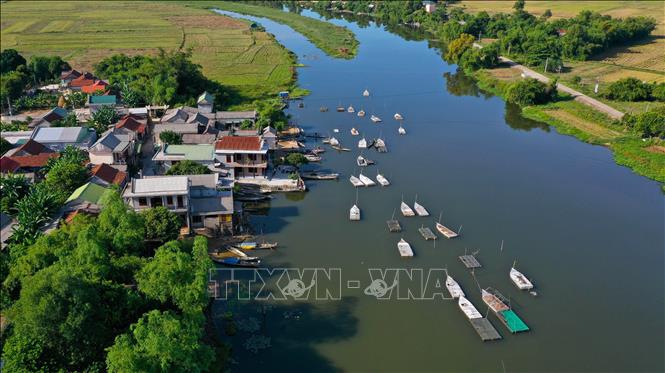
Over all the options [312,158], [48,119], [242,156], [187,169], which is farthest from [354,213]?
[48,119]

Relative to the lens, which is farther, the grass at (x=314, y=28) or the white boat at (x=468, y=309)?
the grass at (x=314, y=28)

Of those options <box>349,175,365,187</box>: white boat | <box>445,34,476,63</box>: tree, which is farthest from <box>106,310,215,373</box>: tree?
<box>445,34,476,63</box>: tree

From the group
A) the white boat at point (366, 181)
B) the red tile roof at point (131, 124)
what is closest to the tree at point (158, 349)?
the white boat at point (366, 181)

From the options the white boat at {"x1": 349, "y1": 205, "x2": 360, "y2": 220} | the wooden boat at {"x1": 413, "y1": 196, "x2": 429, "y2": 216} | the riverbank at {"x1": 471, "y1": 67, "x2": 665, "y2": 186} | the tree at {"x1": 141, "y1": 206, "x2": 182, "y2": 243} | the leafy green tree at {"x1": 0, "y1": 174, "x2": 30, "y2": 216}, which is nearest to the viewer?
the tree at {"x1": 141, "y1": 206, "x2": 182, "y2": 243}

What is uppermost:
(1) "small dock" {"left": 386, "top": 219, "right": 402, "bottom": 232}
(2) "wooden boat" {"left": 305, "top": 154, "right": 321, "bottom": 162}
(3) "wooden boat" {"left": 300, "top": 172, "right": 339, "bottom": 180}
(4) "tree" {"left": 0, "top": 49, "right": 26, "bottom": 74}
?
(4) "tree" {"left": 0, "top": 49, "right": 26, "bottom": 74}

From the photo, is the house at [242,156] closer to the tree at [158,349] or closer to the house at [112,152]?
the house at [112,152]

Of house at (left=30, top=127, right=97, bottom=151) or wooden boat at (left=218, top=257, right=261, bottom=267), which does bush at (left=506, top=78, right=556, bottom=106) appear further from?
house at (left=30, top=127, right=97, bottom=151)
